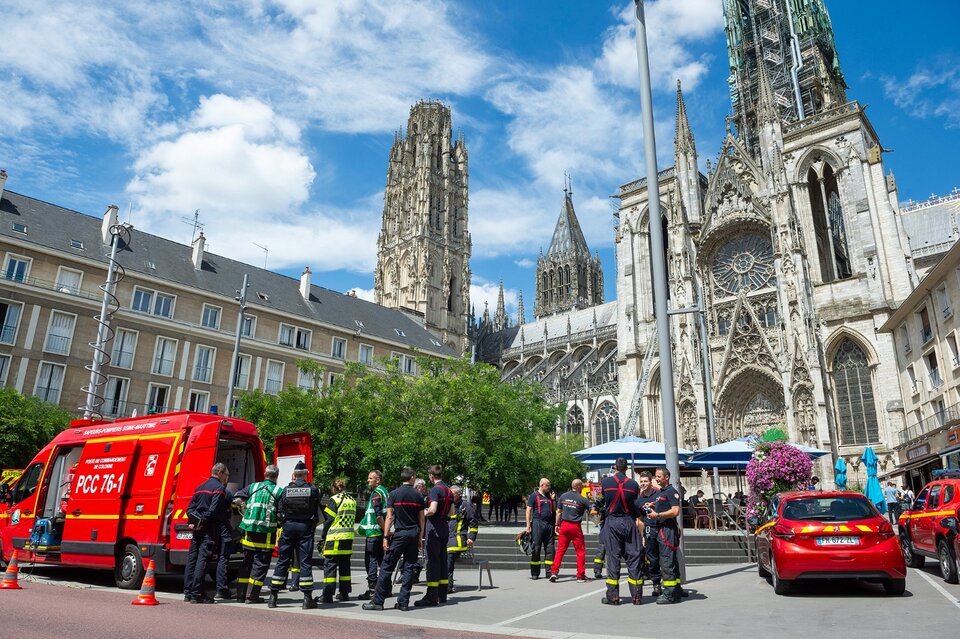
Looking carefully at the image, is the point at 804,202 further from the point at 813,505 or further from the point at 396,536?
the point at 396,536

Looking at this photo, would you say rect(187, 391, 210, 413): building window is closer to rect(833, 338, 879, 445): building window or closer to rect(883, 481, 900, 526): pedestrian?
rect(883, 481, 900, 526): pedestrian

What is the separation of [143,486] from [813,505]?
867 centimetres

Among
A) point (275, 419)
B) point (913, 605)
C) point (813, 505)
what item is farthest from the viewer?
point (275, 419)

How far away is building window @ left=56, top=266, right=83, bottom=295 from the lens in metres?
23.1

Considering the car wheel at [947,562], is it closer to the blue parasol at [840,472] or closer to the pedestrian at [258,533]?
Answer: the pedestrian at [258,533]

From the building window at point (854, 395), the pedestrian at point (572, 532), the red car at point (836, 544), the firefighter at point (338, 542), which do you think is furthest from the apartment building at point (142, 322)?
the building window at point (854, 395)

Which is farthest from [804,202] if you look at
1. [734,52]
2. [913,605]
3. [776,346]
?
[913,605]

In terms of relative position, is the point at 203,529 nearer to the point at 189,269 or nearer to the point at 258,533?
the point at 258,533

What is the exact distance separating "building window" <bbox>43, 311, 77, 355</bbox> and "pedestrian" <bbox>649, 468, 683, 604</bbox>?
23.3 meters

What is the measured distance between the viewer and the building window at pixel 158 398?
24.4 meters

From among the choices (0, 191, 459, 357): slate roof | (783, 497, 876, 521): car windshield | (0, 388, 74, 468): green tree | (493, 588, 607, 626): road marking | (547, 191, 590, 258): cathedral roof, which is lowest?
(493, 588, 607, 626): road marking

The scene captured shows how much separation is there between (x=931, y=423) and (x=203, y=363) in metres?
27.4

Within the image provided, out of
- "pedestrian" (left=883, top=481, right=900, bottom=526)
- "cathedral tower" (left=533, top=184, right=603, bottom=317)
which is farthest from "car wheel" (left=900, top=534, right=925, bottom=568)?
"cathedral tower" (left=533, top=184, right=603, bottom=317)

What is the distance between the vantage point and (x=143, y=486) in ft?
28.0
